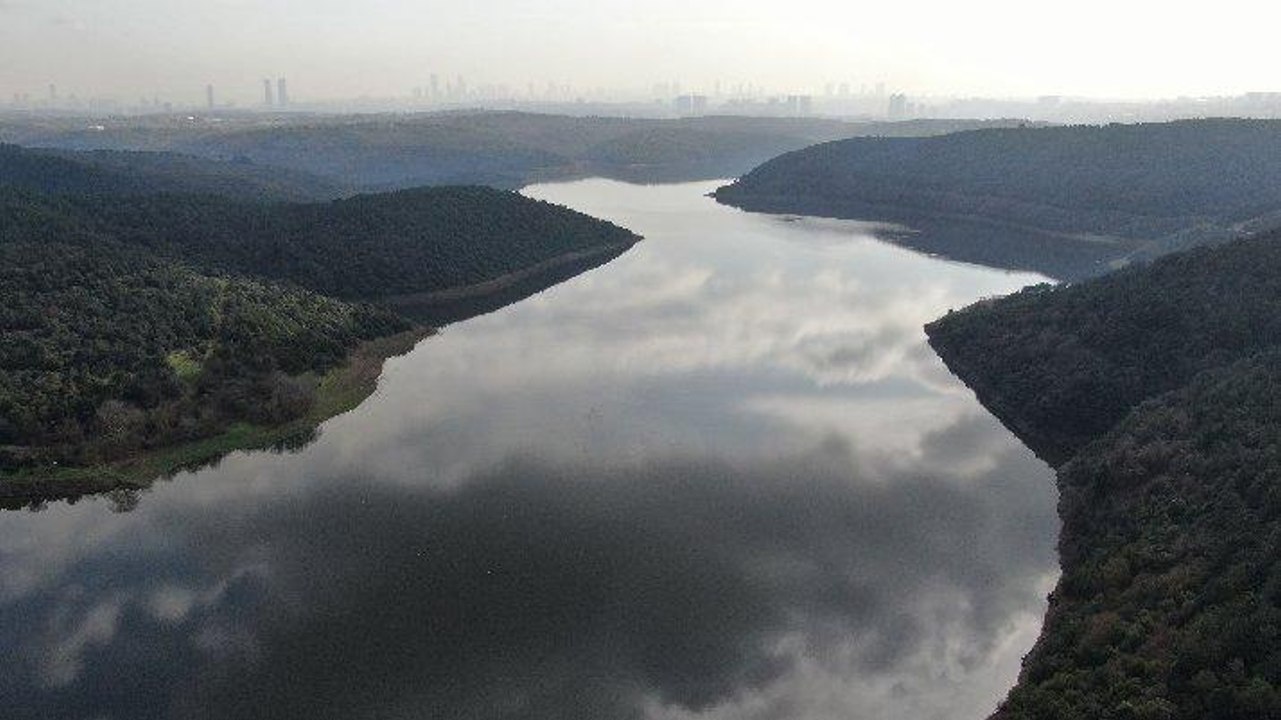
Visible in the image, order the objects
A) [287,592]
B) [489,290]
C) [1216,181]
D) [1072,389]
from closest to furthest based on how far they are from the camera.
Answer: [287,592] → [1072,389] → [489,290] → [1216,181]

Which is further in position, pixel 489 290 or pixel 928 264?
pixel 928 264

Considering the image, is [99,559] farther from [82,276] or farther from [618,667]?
[82,276]

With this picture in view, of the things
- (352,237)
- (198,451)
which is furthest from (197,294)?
(352,237)

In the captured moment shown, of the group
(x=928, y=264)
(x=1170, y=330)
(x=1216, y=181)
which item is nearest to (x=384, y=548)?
(x=1170, y=330)

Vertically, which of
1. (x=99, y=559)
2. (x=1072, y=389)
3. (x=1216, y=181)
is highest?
(x=1216, y=181)

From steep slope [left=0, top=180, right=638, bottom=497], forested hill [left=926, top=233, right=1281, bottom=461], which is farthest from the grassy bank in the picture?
forested hill [left=926, top=233, right=1281, bottom=461]

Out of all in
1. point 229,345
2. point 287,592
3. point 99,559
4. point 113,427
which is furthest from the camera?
point 229,345

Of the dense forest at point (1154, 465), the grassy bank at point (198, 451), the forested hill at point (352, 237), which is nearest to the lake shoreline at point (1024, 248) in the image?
the dense forest at point (1154, 465)
